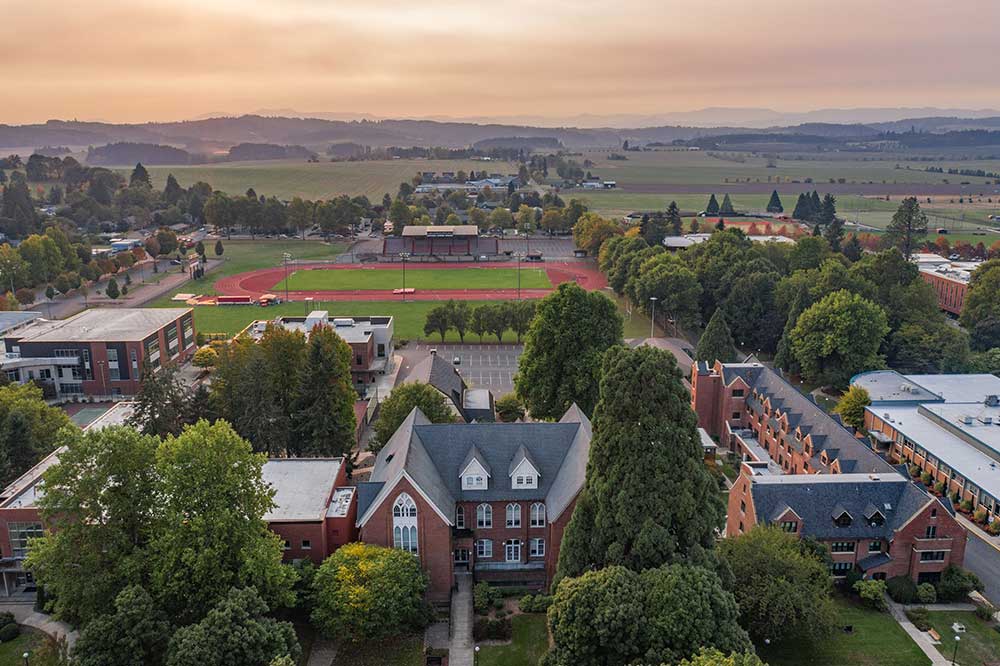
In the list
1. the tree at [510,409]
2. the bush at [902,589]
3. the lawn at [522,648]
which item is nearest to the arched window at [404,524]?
the lawn at [522,648]

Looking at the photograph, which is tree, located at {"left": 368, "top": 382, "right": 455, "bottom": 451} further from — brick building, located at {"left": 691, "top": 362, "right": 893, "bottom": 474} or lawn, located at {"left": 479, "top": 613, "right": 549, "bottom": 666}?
brick building, located at {"left": 691, "top": 362, "right": 893, "bottom": 474}

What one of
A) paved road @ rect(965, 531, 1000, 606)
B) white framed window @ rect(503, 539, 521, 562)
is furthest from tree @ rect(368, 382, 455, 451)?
paved road @ rect(965, 531, 1000, 606)

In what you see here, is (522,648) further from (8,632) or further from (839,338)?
(839,338)

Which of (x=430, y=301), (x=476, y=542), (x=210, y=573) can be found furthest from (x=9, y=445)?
(x=430, y=301)

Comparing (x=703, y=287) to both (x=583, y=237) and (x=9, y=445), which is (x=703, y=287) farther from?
(x=9, y=445)

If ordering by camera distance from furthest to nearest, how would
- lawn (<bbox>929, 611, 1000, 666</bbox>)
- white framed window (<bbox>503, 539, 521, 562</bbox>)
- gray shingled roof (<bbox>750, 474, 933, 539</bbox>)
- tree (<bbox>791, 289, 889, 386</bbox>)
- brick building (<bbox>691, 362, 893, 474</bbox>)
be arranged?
tree (<bbox>791, 289, 889, 386</bbox>) → brick building (<bbox>691, 362, 893, 474</bbox>) → white framed window (<bbox>503, 539, 521, 562</bbox>) → gray shingled roof (<bbox>750, 474, 933, 539</bbox>) → lawn (<bbox>929, 611, 1000, 666</bbox>)
